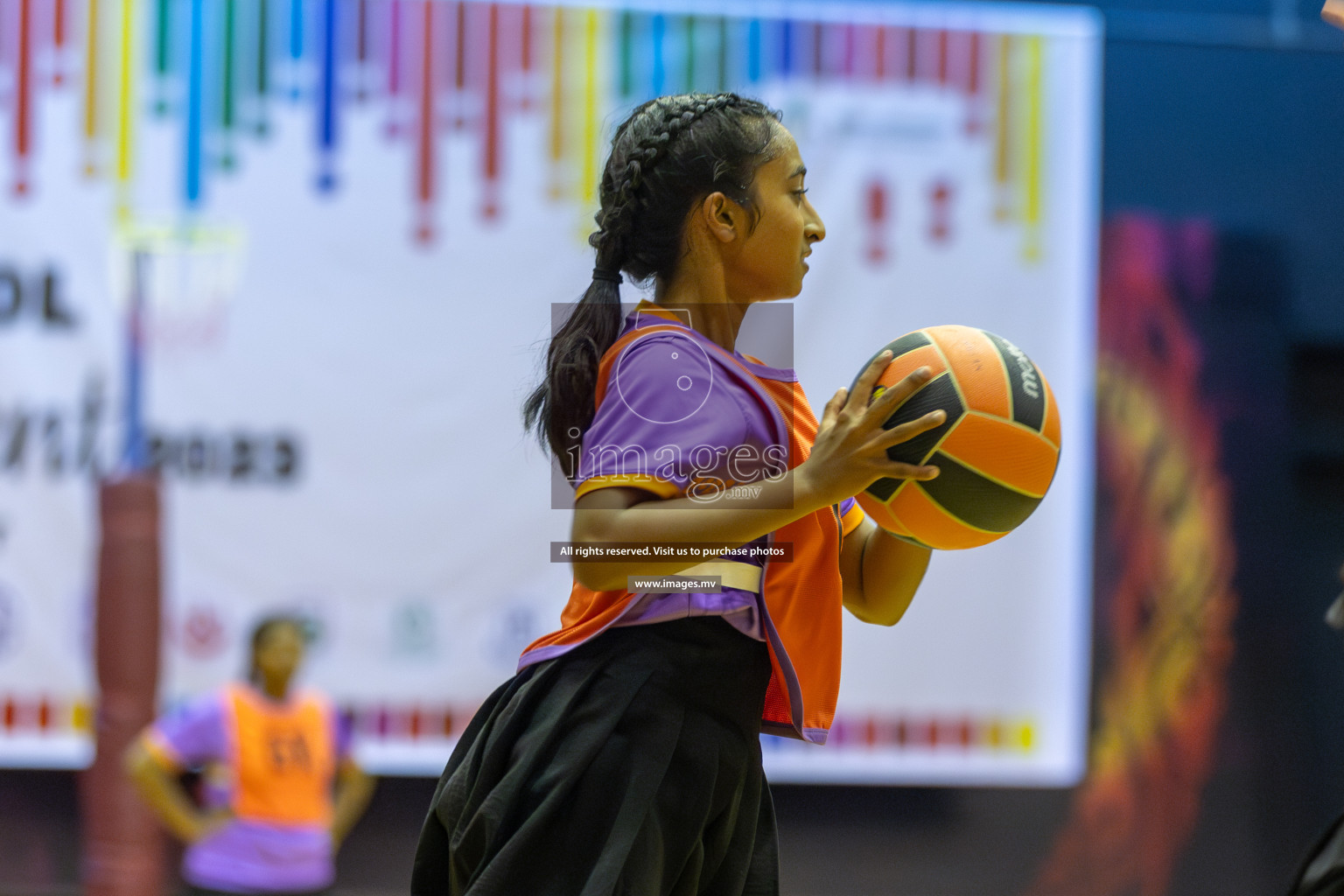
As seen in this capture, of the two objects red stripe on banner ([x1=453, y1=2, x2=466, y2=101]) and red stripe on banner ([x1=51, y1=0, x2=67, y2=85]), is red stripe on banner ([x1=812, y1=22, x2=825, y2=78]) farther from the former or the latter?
red stripe on banner ([x1=51, y1=0, x2=67, y2=85])

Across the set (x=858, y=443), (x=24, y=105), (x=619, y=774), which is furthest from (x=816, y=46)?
(x=619, y=774)

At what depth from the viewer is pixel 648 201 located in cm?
156

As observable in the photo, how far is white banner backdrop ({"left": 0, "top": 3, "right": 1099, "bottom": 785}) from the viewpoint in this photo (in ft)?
12.4

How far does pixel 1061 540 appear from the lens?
164 inches

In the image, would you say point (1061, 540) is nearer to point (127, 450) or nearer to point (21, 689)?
point (127, 450)

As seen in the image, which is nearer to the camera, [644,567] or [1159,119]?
[644,567]

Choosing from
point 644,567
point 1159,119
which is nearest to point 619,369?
point 644,567

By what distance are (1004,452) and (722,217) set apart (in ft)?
1.46

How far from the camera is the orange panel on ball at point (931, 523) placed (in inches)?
57.8

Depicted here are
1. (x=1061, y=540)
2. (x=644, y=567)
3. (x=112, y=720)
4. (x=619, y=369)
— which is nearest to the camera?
(x=644, y=567)

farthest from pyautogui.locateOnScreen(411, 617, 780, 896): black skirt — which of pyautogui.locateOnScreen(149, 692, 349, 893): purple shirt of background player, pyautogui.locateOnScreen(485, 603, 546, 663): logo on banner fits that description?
pyautogui.locateOnScreen(485, 603, 546, 663): logo on banner

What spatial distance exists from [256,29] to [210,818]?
7.81 ft

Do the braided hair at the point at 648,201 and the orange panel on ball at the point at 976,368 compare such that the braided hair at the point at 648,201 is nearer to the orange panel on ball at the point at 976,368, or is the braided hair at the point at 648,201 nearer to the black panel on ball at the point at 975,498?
the orange panel on ball at the point at 976,368

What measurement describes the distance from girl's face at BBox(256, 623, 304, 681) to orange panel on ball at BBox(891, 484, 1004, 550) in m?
2.42
